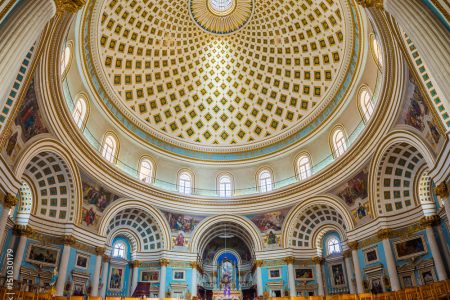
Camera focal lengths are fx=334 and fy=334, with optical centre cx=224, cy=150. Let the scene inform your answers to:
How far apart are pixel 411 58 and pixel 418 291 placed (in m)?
12.1

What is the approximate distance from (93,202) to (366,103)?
2196cm

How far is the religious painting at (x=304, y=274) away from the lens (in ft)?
91.8

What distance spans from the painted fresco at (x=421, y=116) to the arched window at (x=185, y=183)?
66.0 ft

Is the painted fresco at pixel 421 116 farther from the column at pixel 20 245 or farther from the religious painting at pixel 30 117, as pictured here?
the column at pixel 20 245

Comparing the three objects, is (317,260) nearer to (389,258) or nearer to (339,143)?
(389,258)

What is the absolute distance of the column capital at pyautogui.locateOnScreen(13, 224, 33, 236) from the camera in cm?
2008

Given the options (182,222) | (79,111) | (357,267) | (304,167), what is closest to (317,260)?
(357,267)

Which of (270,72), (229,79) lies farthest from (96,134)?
(270,72)

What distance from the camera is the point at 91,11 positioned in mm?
24859

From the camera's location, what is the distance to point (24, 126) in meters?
17.8

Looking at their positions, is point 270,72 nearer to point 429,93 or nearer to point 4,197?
point 429,93

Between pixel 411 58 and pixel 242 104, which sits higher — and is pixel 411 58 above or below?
below

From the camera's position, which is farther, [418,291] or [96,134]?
[96,134]

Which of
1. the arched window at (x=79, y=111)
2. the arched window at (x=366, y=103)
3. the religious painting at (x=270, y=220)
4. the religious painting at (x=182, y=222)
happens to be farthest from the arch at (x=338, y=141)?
the arched window at (x=79, y=111)
